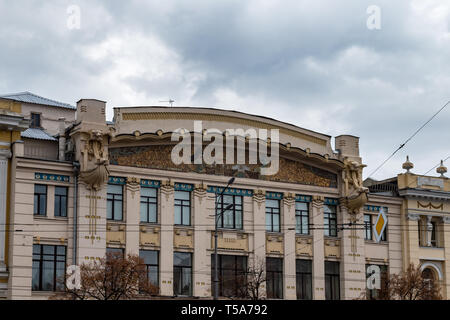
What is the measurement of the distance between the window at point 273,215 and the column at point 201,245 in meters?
3.44

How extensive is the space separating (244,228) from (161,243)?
478cm

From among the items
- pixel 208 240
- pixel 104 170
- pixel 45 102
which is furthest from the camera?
pixel 45 102

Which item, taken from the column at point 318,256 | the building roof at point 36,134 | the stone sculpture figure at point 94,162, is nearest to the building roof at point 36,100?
the building roof at point 36,134

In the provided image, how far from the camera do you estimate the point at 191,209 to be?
41.5 metres

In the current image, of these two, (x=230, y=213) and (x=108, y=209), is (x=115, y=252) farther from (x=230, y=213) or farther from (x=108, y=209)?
(x=230, y=213)

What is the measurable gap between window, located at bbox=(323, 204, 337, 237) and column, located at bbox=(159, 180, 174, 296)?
9409 millimetres

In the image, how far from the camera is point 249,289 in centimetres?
4028

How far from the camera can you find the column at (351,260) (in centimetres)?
4506

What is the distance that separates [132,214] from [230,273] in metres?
5.98

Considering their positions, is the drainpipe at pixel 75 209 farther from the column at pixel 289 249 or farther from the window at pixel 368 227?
the window at pixel 368 227

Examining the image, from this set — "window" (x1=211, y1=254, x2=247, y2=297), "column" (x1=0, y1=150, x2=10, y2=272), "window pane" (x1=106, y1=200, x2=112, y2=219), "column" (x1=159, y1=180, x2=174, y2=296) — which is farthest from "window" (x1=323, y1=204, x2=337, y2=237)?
"column" (x1=0, y1=150, x2=10, y2=272)
